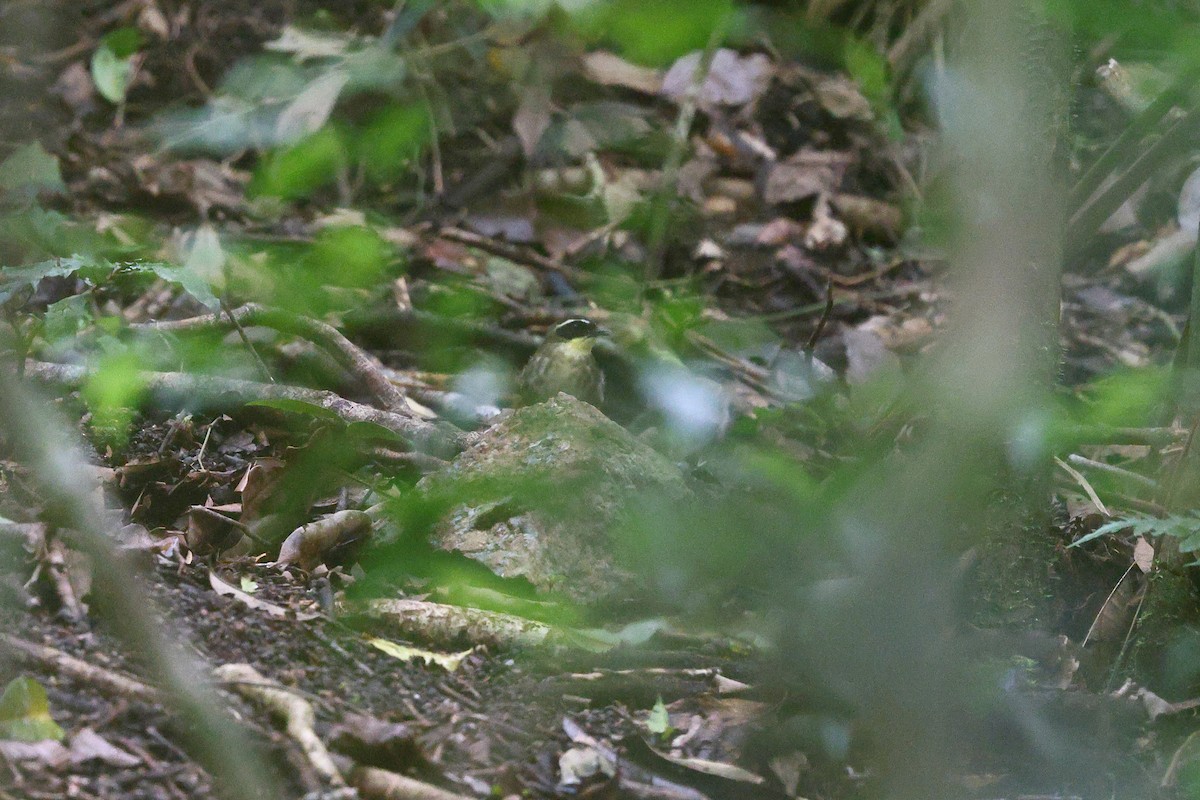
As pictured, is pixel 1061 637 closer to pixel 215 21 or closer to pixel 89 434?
pixel 89 434

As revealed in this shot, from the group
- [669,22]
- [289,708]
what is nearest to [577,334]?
[289,708]

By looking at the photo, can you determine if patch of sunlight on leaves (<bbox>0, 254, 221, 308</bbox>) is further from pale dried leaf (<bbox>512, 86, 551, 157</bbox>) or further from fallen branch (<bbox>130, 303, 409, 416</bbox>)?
pale dried leaf (<bbox>512, 86, 551, 157</bbox>)

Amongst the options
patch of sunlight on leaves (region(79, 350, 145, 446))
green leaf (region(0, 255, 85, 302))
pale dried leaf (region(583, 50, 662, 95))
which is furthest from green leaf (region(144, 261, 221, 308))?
pale dried leaf (region(583, 50, 662, 95))

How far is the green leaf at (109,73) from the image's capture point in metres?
5.93

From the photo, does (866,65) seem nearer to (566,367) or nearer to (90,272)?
(90,272)

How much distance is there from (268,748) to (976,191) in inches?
54.1

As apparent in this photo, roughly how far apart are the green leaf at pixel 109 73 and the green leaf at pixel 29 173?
53.8 inches

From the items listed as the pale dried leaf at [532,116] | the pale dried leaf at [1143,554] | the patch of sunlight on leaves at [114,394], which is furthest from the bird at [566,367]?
the pale dried leaf at [1143,554]

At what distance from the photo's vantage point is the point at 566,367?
158 inches

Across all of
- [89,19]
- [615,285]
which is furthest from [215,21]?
[615,285]

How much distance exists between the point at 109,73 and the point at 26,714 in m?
5.17

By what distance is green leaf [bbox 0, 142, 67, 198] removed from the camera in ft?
14.3

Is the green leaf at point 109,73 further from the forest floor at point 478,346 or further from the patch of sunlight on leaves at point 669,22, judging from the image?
the patch of sunlight on leaves at point 669,22

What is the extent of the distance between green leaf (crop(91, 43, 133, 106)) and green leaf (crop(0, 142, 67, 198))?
1.37 metres
